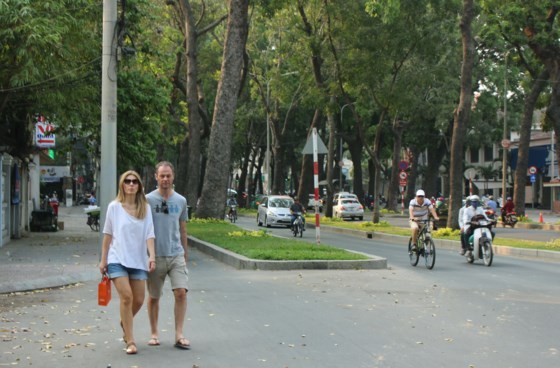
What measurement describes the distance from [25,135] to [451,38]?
19934 mm

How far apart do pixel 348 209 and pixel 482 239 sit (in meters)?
33.7

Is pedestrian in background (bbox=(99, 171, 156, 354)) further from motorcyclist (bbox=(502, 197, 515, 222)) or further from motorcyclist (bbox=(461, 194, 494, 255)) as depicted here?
motorcyclist (bbox=(502, 197, 515, 222))

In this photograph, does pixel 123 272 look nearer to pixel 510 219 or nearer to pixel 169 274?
pixel 169 274

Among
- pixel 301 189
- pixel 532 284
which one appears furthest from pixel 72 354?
pixel 301 189

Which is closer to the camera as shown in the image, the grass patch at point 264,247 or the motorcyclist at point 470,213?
the grass patch at point 264,247

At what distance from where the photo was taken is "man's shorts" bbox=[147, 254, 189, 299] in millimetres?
8234

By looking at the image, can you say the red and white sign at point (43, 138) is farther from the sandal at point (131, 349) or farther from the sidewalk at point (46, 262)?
the sandal at point (131, 349)

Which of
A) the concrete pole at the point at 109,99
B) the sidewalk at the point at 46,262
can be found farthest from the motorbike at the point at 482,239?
the sidewalk at the point at 46,262

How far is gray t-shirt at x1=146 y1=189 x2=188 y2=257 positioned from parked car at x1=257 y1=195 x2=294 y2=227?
32.1 m

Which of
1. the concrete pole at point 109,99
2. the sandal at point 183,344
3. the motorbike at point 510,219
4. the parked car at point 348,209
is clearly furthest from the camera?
the parked car at point 348,209

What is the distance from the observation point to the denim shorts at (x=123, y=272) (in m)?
7.82

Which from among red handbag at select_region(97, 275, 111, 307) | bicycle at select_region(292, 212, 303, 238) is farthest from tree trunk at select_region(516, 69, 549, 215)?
red handbag at select_region(97, 275, 111, 307)

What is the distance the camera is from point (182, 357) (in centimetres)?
786

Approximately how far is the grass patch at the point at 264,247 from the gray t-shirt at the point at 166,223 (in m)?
8.97
